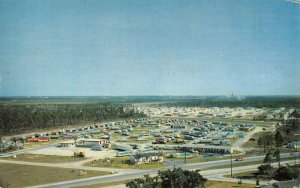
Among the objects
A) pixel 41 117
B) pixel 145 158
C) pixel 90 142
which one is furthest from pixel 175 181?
pixel 41 117

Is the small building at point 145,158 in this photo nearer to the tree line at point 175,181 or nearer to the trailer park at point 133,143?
the trailer park at point 133,143

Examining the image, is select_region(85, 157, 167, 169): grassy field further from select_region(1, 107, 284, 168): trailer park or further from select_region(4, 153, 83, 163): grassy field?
select_region(4, 153, 83, 163): grassy field

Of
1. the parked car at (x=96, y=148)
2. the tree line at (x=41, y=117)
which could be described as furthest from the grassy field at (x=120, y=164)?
the tree line at (x=41, y=117)

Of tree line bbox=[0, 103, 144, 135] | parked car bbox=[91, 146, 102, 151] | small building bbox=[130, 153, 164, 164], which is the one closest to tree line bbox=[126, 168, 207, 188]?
small building bbox=[130, 153, 164, 164]

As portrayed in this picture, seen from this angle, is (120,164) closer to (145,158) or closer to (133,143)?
(145,158)

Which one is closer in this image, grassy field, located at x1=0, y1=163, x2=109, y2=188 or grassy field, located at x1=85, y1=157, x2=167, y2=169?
grassy field, located at x1=0, y1=163, x2=109, y2=188

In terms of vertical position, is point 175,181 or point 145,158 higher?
point 175,181
